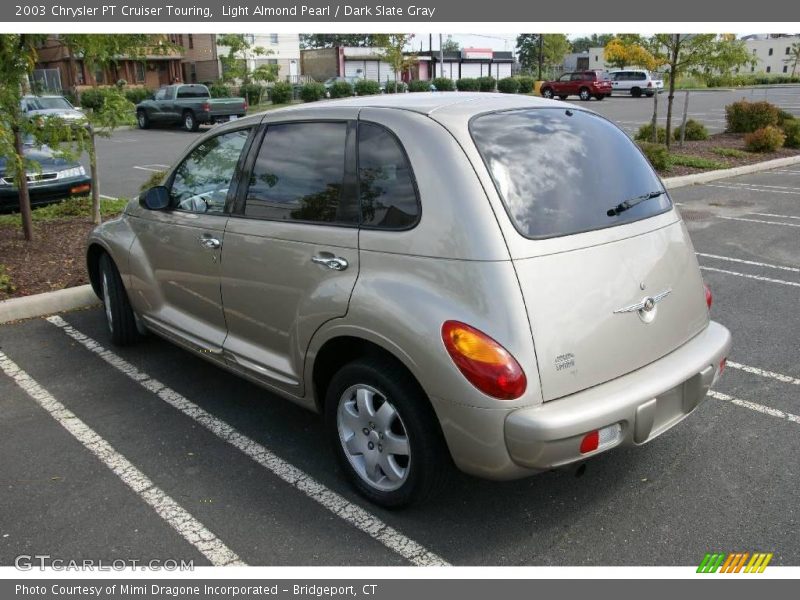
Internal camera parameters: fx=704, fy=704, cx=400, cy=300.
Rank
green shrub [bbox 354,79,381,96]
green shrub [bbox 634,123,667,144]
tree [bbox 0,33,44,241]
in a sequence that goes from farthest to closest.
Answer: green shrub [bbox 354,79,381,96] → green shrub [bbox 634,123,667,144] → tree [bbox 0,33,44,241]

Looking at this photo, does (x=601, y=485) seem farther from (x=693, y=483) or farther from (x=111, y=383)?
(x=111, y=383)

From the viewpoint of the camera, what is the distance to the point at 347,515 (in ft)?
10.8

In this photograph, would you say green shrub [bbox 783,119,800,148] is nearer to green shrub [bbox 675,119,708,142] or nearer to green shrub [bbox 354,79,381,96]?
green shrub [bbox 675,119,708,142]

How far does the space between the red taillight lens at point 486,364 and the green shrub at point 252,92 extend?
3869 cm

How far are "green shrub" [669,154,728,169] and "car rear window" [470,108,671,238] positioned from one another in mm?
11389

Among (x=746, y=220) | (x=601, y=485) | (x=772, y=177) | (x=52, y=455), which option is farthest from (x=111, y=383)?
(x=772, y=177)

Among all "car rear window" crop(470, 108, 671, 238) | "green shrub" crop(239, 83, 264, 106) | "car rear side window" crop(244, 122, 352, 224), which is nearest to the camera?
"car rear window" crop(470, 108, 671, 238)

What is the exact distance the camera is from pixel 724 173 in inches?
543

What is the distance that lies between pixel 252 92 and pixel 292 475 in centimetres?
3871

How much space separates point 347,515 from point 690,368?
1708mm

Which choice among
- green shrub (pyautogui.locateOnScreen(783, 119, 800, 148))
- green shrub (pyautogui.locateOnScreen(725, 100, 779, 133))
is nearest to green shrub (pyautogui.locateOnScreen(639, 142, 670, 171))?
green shrub (pyautogui.locateOnScreen(783, 119, 800, 148))

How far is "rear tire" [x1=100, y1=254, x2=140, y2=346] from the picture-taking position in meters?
5.23

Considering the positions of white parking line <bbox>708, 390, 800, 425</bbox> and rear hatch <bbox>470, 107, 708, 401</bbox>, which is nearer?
rear hatch <bbox>470, 107, 708, 401</bbox>

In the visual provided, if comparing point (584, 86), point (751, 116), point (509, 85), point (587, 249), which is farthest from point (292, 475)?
point (509, 85)
